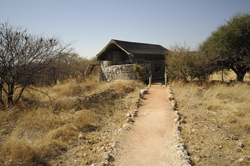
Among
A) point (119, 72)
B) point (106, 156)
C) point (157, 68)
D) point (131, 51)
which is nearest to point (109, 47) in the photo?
point (131, 51)

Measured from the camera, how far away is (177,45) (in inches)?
541

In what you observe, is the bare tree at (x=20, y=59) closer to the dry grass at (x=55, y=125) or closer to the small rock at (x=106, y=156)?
the dry grass at (x=55, y=125)

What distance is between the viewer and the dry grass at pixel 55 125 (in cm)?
445

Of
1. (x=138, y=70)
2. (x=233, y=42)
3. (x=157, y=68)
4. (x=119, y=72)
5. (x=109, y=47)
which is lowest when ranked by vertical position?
(x=119, y=72)

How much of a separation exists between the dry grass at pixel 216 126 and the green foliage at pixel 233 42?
351cm

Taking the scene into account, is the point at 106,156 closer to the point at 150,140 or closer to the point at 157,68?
the point at 150,140

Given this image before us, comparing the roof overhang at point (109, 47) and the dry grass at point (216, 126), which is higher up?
the roof overhang at point (109, 47)

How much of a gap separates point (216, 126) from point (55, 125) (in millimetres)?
6378

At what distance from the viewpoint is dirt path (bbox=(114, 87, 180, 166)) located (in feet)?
13.9

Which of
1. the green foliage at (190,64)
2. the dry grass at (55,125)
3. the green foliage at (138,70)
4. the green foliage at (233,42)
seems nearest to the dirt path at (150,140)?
the dry grass at (55,125)

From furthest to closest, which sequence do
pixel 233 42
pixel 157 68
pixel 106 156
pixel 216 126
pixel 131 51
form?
pixel 157 68, pixel 131 51, pixel 233 42, pixel 216 126, pixel 106 156

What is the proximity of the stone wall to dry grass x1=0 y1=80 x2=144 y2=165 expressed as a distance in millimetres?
3835

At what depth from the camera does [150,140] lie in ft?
17.3

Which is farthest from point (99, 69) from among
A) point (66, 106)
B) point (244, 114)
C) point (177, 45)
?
point (244, 114)
